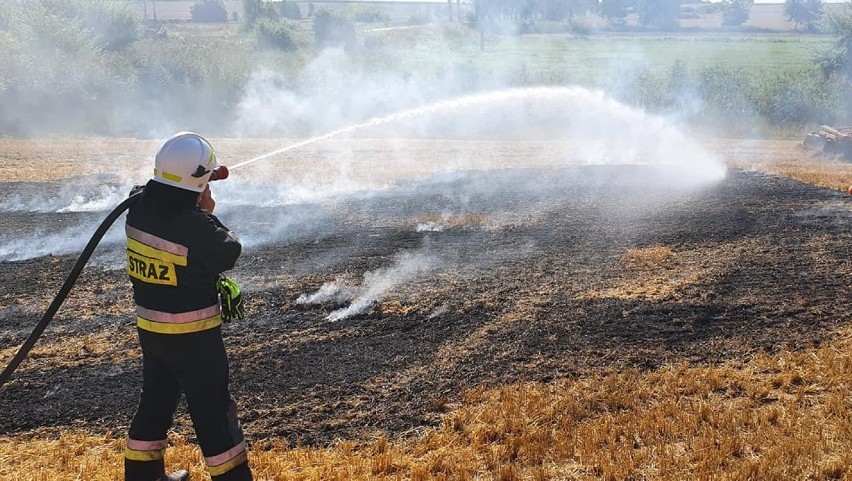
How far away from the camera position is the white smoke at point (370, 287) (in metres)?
7.26

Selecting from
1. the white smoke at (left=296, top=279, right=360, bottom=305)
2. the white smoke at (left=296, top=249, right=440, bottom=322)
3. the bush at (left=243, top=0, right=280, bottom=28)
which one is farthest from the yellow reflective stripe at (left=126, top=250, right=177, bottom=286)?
the bush at (left=243, top=0, right=280, bottom=28)

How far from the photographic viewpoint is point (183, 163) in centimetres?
334

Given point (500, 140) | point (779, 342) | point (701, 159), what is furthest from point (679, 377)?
point (500, 140)

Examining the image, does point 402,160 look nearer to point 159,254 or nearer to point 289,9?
point 159,254

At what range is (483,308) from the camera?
23.0ft

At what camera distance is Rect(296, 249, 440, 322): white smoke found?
7262 mm

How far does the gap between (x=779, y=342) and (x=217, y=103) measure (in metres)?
32.6

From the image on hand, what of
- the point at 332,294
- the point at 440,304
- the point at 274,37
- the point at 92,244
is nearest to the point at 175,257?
the point at 92,244

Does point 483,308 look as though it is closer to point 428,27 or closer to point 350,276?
point 350,276

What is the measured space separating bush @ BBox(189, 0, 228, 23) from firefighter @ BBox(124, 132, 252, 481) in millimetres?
76067

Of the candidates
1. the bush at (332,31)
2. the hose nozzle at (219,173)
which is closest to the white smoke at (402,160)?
the hose nozzle at (219,173)

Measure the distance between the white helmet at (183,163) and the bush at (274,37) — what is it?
40.7 metres

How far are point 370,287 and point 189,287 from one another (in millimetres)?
4544

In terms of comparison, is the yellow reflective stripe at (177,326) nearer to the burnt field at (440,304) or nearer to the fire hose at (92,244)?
the fire hose at (92,244)
